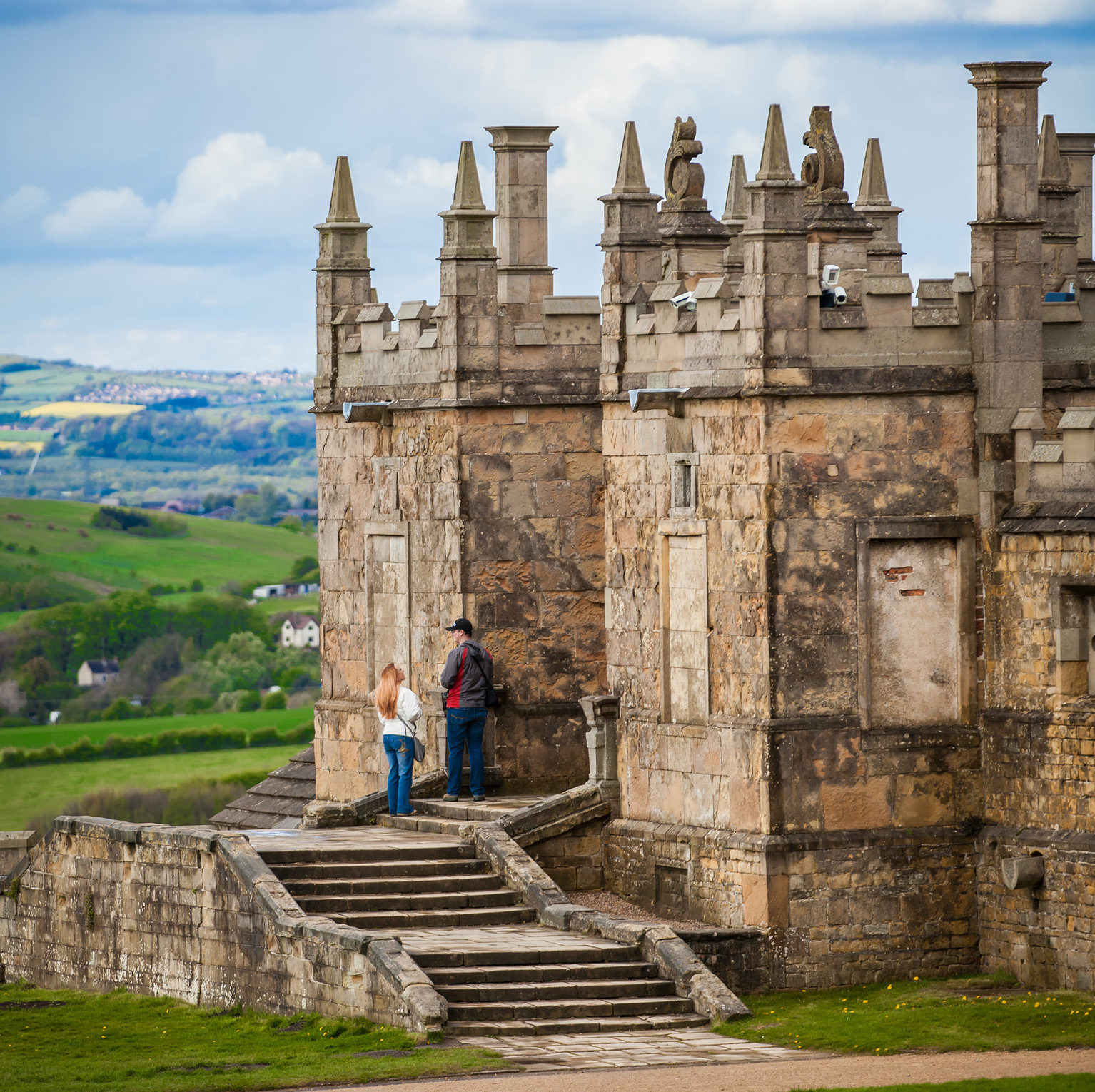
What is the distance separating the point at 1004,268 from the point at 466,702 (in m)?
7.05

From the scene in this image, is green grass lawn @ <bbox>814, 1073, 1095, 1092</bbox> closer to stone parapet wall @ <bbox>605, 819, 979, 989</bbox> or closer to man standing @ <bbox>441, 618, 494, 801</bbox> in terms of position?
stone parapet wall @ <bbox>605, 819, 979, 989</bbox>

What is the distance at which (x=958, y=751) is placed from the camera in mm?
Answer: 24203

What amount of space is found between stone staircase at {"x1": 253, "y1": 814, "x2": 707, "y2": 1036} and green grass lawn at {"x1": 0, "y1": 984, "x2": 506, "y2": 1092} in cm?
92

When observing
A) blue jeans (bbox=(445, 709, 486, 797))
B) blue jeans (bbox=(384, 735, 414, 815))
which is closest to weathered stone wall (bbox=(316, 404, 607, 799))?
blue jeans (bbox=(445, 709, 486, 797))

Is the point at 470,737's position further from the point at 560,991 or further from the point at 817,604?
the point at 560,991

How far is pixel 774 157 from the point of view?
2384 centimetres

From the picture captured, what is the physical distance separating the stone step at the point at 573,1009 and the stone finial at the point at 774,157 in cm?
736

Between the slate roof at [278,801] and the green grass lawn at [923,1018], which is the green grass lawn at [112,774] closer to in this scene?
the slate roof at [278,801]

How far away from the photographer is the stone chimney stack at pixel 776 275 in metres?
23.7

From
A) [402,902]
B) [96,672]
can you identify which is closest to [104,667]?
[96,672]

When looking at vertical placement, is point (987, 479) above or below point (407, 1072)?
above

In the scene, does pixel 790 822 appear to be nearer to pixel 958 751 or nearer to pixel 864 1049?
pixel 958 751

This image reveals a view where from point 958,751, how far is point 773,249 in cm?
490

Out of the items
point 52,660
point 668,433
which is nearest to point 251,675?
point 52,660
